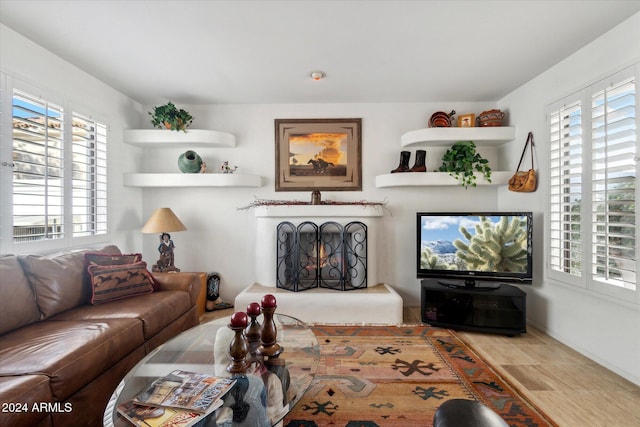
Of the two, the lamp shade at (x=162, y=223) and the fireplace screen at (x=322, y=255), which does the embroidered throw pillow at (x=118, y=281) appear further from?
the fireplace screen at (x=322, y=255)

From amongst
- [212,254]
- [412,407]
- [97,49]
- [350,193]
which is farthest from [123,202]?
[412,407]

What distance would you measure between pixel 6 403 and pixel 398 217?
11.1ft

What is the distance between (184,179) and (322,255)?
1.79 m

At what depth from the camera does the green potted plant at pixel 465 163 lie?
3.29m

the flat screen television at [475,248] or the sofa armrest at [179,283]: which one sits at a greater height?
the flat screen television at [475,248]

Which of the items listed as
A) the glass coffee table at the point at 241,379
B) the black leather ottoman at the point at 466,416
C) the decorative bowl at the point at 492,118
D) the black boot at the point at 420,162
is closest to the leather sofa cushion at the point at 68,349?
the glass coffee table at the point at 241,379

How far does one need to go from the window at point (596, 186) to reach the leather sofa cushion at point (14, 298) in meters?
3.87

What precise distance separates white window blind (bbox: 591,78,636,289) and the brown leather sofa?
3.26 metres

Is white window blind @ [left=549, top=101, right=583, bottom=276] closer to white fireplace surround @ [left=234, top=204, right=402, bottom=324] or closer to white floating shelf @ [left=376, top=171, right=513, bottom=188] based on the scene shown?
white floating shelf @ [left=376, top=171, right=513, bottom=188]

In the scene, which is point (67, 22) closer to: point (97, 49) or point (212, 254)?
point (97, 49)

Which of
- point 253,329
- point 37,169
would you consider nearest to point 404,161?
point 253,329

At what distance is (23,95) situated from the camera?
89.9 inches

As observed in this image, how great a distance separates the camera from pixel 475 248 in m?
3.05

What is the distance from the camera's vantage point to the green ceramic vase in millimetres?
3449
